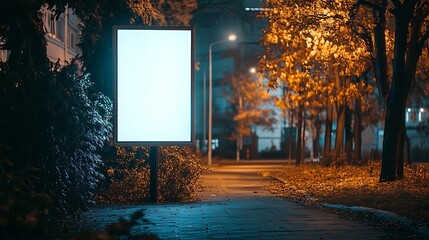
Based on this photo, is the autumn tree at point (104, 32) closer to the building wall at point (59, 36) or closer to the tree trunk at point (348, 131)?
the building wall at point (59, 36)

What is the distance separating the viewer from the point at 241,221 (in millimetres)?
15195

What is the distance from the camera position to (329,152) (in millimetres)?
38438

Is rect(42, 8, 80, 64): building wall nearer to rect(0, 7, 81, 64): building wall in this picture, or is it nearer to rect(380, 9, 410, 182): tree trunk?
rect(0, 7, 81, 64): building wall

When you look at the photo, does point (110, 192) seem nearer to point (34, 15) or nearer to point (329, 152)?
point (34, 15)

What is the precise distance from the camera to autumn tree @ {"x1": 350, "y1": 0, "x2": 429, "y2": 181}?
2286cm

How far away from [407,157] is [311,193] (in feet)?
48.0

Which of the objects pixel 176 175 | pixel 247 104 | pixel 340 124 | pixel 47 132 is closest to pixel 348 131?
pixel 340 124

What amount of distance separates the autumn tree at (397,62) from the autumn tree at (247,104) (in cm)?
4540

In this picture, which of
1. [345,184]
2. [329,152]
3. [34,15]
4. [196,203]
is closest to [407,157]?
[329,152]

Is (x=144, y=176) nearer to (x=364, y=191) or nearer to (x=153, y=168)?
(x=153, y=168)

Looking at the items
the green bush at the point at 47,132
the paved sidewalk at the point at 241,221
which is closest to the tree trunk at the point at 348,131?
the paved sidewalk at the point at 241,221

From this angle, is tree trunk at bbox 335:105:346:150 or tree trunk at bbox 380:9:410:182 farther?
tree trunk at bbox 335:105:346:150

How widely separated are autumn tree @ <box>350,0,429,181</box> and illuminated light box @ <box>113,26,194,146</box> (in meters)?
5.86

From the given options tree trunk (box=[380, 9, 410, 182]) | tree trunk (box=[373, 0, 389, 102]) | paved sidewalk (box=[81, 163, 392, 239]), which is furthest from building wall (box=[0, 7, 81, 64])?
paved sidewalk (box=[81, 163, 392, 239])
